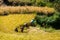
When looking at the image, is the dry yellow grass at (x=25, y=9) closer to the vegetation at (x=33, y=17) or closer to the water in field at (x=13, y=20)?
the vegetation at (x=33, y=17)

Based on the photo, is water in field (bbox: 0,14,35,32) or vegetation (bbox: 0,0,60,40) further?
water in field (bbox: 0,14,35,32)

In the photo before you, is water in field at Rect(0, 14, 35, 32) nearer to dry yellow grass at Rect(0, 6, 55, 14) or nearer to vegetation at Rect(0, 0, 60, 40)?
vegetation at Rect(0, 0, 60, 40)

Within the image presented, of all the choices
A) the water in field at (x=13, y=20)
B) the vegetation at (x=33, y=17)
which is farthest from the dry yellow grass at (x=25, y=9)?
the water in field at (x=13, y=20)

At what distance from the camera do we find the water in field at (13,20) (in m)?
26.8

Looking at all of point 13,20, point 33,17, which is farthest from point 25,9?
point 13,20

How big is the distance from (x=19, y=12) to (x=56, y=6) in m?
5.75

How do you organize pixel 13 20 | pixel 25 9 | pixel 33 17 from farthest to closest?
1. pixel 25 9
2. pixel 33 17
3. pixel 13 20

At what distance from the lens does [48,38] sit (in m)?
20.5

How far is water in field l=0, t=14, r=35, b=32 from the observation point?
2681 centimetres

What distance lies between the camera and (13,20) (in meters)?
29.3

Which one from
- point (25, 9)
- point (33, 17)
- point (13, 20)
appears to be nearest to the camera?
point (13, 20)

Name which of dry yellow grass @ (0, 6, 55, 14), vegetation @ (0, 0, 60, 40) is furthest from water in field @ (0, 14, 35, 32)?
dry yellow grass @ (0, 6, 55, 14)

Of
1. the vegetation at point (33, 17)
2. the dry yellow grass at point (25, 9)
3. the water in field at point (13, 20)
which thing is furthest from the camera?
the dry yellow grass at point (25, 9)

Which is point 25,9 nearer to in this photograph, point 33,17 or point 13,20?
point 33,17
